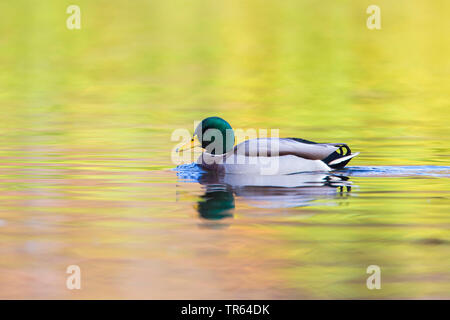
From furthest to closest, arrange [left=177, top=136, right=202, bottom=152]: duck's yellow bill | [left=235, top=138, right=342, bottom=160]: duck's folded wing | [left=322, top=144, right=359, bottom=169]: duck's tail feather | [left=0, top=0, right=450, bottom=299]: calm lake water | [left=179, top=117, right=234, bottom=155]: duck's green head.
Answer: [left=177, top=136, right=202, bottom=152]: duck's yellow bill
[left=179, top=117, right=234, bottom=155]: duck's green head
[left=322, top=144, right=359, bottom=169]: duck's tail feather
[left=235, top=138, right=342, bottom=160]: duck's folded wing
[left=0, top=0, right=450, bottom=299]: calm lake water

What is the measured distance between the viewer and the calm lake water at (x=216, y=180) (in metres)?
6.40

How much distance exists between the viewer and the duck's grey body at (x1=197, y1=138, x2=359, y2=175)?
11148mm

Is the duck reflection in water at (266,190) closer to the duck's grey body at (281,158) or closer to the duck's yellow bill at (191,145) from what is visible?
the duck's grey body at (281,158)

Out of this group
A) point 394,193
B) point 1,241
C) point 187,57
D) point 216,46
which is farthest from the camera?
point 216,46

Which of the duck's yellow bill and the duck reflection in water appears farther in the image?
the duck's yellow bill

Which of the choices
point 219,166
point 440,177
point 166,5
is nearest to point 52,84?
point 219,166

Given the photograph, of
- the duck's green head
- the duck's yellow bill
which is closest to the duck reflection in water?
the duck's green head

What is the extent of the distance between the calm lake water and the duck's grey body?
0.21m

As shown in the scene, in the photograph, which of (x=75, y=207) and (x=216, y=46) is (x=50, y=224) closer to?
(x=75, y=207)

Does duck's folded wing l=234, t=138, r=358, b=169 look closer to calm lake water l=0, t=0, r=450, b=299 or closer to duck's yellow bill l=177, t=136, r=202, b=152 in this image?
calm lake water l=0, t=0, r=450, b=299

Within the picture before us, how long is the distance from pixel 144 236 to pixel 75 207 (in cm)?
157

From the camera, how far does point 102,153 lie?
42.1 ft

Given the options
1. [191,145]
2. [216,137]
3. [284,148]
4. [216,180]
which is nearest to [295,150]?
[284,148]

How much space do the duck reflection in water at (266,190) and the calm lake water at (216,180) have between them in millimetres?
25
